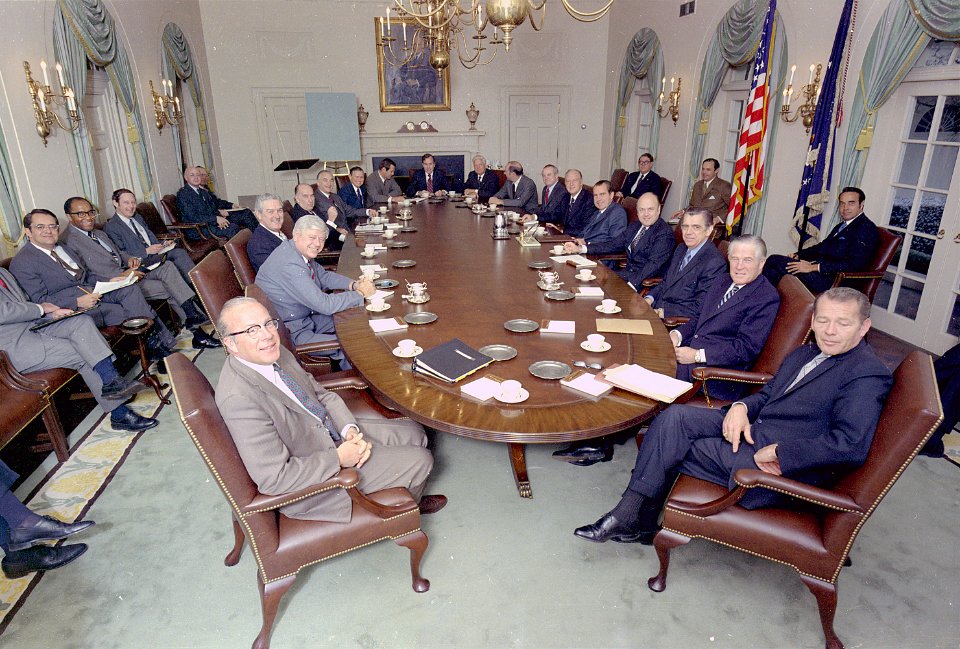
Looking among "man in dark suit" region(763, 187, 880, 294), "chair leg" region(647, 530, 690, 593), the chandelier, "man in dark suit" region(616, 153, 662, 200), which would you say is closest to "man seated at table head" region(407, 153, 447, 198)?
the chandelier

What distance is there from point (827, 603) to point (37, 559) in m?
2.98

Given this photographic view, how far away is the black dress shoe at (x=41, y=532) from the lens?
86.9 inches

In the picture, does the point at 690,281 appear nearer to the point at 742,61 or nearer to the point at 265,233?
the point at 265,233

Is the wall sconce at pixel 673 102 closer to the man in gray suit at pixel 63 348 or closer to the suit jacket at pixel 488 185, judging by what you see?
the suit jacket at pixel 488 185

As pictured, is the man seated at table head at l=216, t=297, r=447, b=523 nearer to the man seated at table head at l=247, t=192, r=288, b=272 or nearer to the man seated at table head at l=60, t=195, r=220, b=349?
the man seated at table head at l=247, t=192, r=288, b=272

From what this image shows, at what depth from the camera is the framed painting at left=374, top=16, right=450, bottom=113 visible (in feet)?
29.5

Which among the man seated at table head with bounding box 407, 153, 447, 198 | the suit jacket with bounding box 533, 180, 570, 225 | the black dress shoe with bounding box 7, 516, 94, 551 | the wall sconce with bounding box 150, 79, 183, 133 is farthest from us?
the man seated at table head with bounding box 407, 153, 447, 198

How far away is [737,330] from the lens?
9.02ft

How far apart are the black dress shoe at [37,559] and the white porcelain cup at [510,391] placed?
6.32 ft

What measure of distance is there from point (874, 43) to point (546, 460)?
442 centimetres

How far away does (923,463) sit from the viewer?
2863 mm

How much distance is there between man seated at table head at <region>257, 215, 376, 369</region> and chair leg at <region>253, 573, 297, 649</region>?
128 centimetres

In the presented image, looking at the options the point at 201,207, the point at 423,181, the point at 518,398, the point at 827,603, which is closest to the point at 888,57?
the point at 827,603

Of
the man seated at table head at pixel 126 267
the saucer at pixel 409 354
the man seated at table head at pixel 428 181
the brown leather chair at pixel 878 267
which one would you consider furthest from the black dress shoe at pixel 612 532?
the man seated at table head at pixel 428 181
